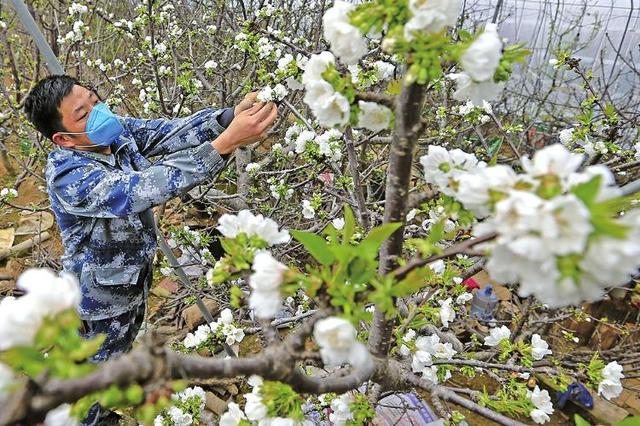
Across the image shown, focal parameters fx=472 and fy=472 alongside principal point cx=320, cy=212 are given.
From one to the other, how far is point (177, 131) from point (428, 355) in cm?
181

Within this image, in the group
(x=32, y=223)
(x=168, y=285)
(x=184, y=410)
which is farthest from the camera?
(x=32, y=223)

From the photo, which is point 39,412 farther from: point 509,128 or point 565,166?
point 509,128

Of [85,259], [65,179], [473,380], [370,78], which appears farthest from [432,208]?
[473,380]

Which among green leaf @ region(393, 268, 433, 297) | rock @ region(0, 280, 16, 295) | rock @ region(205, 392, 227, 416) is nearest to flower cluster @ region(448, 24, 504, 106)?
green leaf @ region(393, 268, 433, 297)

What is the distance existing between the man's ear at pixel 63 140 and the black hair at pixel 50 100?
35 millimetres

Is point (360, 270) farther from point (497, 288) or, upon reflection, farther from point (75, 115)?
point (497, 288)

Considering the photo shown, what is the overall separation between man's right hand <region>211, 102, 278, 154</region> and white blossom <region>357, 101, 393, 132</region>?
3.43 ft

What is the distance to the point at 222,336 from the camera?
2305 mm

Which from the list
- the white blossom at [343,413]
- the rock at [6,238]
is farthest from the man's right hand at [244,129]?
the rock at [6,238]

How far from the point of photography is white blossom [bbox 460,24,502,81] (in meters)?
0.91

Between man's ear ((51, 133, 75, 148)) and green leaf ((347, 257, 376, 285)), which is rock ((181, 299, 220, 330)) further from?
green leaf ((347, 257, 376, 285))

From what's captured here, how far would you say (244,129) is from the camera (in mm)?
2059

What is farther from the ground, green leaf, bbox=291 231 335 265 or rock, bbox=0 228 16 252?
green leaf, bbox=291 231 335 265

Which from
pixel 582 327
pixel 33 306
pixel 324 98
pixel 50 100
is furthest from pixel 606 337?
pixel 33 306
